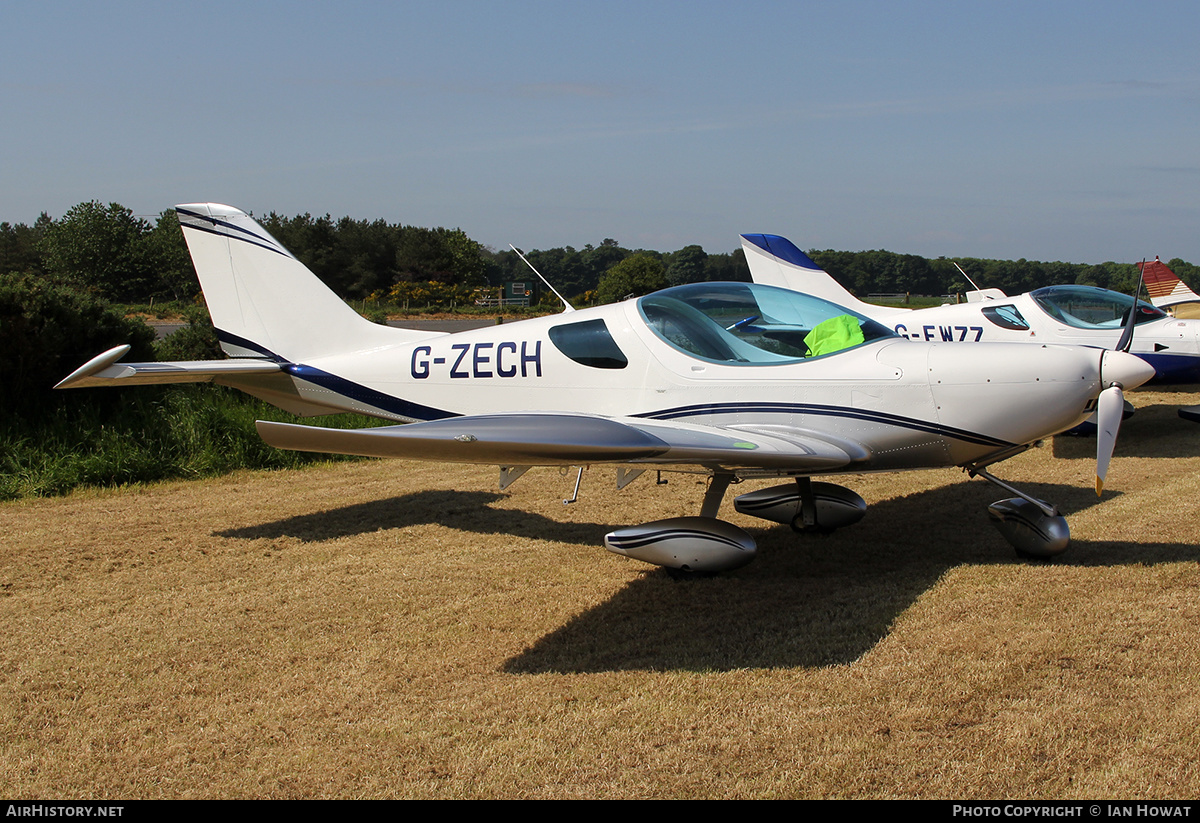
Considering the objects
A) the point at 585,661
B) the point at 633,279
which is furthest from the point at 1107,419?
the point at 633,279

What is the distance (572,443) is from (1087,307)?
30.5 ft

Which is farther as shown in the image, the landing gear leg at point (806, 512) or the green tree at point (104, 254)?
the green tree at point (104, 254)

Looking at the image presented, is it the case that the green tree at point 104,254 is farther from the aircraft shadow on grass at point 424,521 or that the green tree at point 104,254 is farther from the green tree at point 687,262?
the aircraft shadow on grass at point 424,521

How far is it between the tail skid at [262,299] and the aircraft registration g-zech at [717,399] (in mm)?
271

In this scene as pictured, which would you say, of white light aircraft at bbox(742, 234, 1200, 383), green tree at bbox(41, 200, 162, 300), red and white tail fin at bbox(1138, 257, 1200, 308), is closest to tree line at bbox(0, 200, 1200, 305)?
green tree at bbox(41, 200, 162, 300)

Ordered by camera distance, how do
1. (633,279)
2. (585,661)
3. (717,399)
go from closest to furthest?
(585,661)
(717,399)
(633,279)

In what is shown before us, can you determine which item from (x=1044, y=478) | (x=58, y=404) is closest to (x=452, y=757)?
(x=1044, y=478)

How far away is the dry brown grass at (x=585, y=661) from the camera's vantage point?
3.09 m

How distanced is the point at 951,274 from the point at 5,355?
44.4m

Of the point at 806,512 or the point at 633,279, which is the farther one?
the point at 633,279

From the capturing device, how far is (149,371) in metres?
6.06

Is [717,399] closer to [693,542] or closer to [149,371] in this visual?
[693,542]

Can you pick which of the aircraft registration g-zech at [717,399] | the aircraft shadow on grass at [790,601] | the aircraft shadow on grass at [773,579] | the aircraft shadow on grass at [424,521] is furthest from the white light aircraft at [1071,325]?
the aircraft shadow on grass at [424,521]
